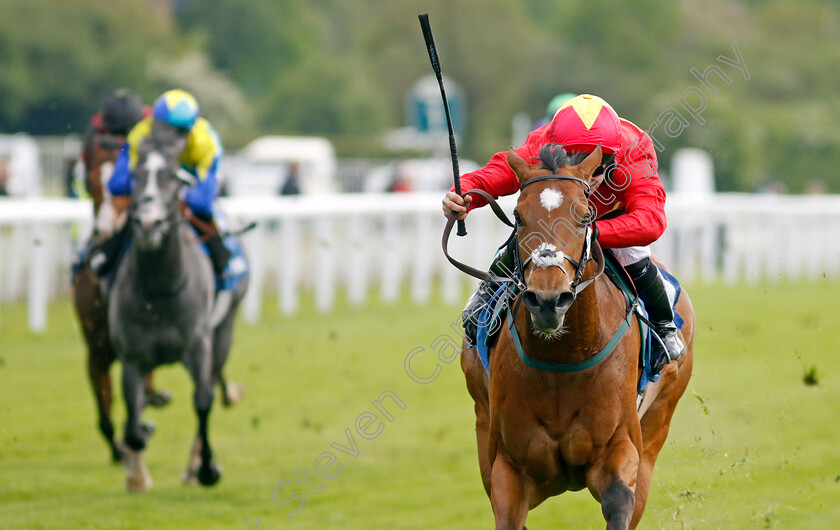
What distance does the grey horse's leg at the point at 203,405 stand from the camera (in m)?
6.69

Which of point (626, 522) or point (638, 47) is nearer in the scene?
point (626, 522)

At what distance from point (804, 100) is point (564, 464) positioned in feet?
143

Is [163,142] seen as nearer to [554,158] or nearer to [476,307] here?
[476,307]

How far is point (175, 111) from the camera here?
22.2 ft

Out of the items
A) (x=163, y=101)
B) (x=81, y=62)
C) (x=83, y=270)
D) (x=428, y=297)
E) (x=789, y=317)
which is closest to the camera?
(x=163, y=101)

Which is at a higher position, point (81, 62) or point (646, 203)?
point (81, 62)

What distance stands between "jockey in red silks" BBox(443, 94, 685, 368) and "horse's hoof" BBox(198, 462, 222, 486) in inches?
97.0

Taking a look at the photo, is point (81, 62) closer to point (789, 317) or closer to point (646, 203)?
point (789, 317)

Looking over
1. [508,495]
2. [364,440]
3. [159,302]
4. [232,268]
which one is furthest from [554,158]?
[364,440]

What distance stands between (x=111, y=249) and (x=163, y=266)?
0.47 metres

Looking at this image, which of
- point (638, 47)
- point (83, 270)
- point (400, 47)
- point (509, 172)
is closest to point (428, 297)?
point (83, 270)

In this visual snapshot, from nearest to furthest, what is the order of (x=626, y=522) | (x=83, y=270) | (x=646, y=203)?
1. (x=626, y=522)
2. (x=646, y=203)
3. (x=83, y=270)

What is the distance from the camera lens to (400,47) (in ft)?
186

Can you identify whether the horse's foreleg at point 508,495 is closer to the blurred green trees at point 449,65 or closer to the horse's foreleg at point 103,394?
the horse's foreleg at point 103,394
